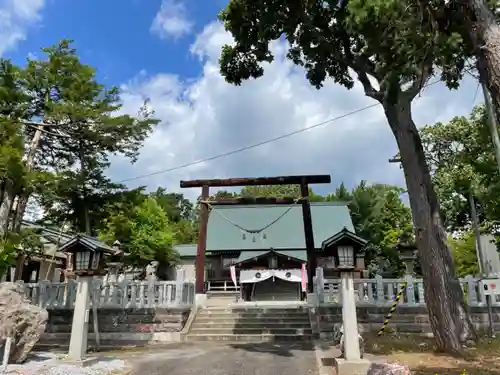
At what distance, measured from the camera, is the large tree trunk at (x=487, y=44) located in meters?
5.58

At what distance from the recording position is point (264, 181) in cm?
1534

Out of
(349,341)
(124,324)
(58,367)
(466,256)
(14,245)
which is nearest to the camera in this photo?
(58,367)

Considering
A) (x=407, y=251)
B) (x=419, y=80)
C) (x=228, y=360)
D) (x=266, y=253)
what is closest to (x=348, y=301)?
(x=228, y=360)

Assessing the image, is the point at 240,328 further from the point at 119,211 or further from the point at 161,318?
the point at 119,211

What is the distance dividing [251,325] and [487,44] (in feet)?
33.0

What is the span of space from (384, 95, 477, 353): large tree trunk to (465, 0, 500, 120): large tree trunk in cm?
331

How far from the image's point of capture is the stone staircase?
11.8m

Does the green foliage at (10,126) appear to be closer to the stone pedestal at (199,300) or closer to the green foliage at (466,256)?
the stone pedestal at (199,300)

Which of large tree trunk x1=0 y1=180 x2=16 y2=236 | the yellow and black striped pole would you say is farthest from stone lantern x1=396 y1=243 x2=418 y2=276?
large tree trunk x1=0 y1=180 x2=16 y2=236

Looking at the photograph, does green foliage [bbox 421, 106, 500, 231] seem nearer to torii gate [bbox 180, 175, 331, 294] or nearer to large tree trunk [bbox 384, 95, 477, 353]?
torii gate [bbox 180, 175, 331, 294]

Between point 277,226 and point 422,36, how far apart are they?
61.8 ft

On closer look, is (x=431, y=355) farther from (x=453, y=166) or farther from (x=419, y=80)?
(x=453, y=166)

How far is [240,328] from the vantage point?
12.4 m

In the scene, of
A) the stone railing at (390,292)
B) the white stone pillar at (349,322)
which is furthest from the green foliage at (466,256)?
the white stone pillar at (349,322)
